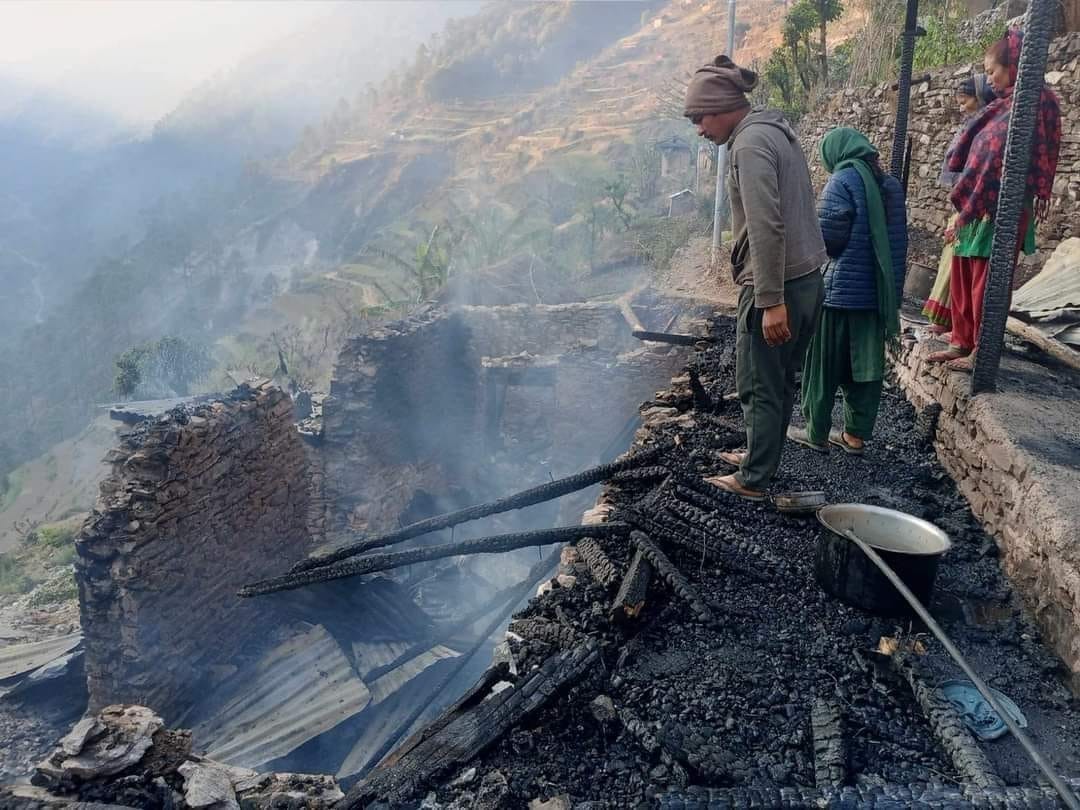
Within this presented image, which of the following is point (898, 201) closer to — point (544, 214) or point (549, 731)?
point (549, 731)

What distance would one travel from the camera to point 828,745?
209 centimetres

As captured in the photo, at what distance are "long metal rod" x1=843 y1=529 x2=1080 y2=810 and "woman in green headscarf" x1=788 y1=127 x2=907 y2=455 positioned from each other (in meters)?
1.39

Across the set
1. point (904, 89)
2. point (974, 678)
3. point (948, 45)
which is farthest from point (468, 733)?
point (948, 45)

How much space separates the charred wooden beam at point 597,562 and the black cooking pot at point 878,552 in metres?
0.86

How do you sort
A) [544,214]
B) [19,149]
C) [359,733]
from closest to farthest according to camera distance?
[359,733]
[544,214]
[19,149]

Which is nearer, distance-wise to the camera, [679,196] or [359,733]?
[359,733]

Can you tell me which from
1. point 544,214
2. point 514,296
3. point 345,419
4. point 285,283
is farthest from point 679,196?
point 285,283

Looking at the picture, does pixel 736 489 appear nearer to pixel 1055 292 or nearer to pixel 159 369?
pixel 1055 292

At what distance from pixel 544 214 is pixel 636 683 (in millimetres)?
31727

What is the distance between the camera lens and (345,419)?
12.0 metres

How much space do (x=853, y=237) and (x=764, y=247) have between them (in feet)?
3.86

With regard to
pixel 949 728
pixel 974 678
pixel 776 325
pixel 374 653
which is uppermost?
pixel 776 325

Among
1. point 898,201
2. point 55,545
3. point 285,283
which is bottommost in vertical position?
point 55,545

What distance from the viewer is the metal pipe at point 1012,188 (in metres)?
3.46
